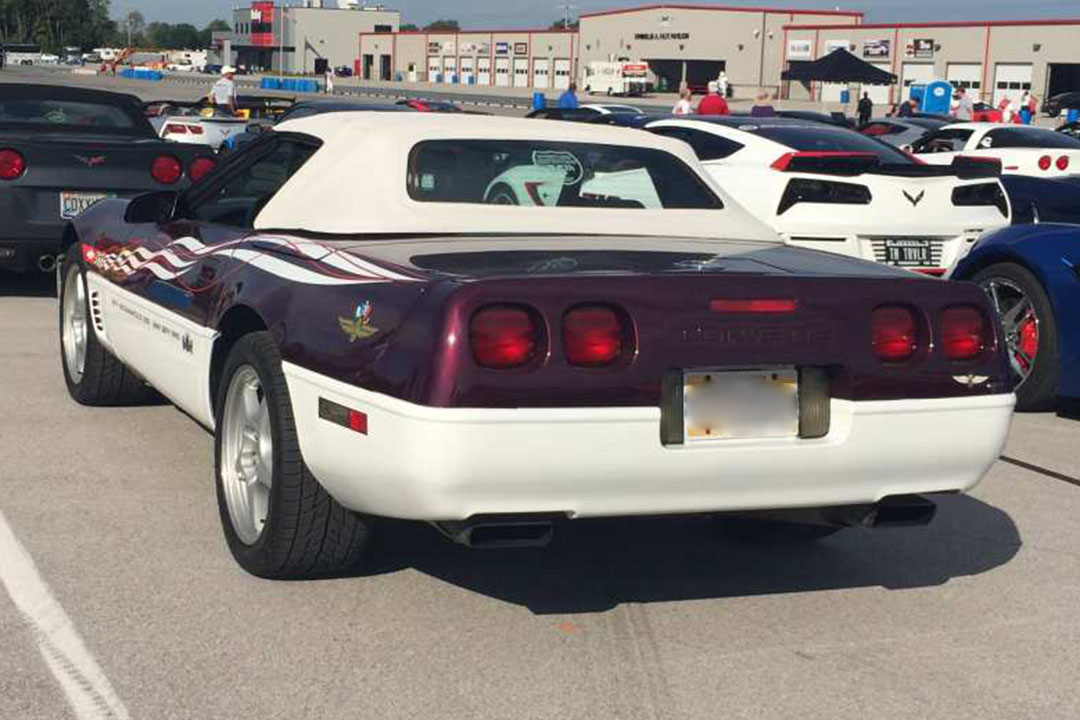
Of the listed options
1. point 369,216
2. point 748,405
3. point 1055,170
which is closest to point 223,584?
point 369,216

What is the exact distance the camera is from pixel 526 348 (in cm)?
380

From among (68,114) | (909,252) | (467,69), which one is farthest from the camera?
(467,69)

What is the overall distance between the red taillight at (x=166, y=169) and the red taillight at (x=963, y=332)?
6590mm

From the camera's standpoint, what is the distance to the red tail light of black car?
384 cm

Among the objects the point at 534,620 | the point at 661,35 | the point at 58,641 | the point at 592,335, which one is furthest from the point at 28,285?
the point at 661,35

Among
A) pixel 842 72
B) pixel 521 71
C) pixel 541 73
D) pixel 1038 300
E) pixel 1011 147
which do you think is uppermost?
pixel 521 71

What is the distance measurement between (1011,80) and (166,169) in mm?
70683

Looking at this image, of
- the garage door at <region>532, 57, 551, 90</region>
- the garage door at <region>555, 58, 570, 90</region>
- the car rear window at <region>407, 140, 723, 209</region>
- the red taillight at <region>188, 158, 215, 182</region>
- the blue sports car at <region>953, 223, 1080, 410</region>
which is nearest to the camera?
the car rear window at <region>407, 140, 723, 209</region>

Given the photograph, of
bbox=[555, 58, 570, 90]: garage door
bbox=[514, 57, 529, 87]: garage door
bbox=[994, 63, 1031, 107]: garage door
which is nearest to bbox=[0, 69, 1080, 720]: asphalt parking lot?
bbox=[994, 63, 1031, 107]: garage door

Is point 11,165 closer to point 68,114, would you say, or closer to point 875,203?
point 68,114

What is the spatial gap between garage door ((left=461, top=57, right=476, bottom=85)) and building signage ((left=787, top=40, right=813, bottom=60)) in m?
32.6

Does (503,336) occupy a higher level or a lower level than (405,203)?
lower

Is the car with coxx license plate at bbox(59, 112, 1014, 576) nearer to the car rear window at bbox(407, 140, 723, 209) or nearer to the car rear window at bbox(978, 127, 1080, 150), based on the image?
the car rear window at bbox(407, 140, 723, 209)

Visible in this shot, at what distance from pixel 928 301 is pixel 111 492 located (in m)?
2.98
